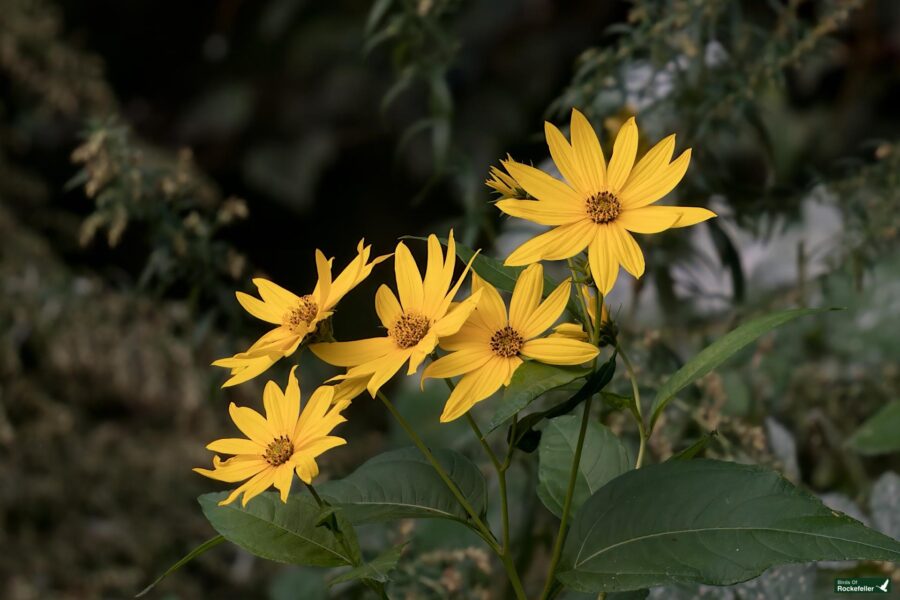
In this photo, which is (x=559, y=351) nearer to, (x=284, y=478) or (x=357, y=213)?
(x=284, y=478)

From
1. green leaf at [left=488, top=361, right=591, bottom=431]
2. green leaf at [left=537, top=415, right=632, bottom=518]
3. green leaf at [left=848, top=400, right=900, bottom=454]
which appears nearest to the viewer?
green leaf at [left=488, top=361, right=591, bottom=431]

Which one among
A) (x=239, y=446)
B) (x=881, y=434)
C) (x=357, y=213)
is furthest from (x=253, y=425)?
(x=357, y=213)

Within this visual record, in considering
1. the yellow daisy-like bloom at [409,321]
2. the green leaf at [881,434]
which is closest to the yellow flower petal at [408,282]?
the yellow daisy-like bloom at [409,321]

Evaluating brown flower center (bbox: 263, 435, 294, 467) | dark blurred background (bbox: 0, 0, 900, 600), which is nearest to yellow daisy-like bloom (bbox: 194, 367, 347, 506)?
brown flower center (bbox: 263, 435, 294, 467)

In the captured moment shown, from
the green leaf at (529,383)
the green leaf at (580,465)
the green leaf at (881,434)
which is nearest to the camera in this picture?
the green leaf at (529,383)

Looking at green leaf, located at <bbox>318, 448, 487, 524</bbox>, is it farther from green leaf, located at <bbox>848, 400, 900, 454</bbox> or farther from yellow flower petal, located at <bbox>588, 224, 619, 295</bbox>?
green leaf, located at <bbox>848, 400, 900, 454</bbox>

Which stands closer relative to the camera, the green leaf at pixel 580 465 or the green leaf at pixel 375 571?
the green leaf at pixel 375 571

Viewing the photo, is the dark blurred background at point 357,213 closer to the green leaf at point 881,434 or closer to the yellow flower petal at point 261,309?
the green leaf at point 881,434

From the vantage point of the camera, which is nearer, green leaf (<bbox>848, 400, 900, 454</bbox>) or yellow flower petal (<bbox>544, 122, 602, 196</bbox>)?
yellow flower petal (<bbox>544, 122, 602, 196</bbox>)
